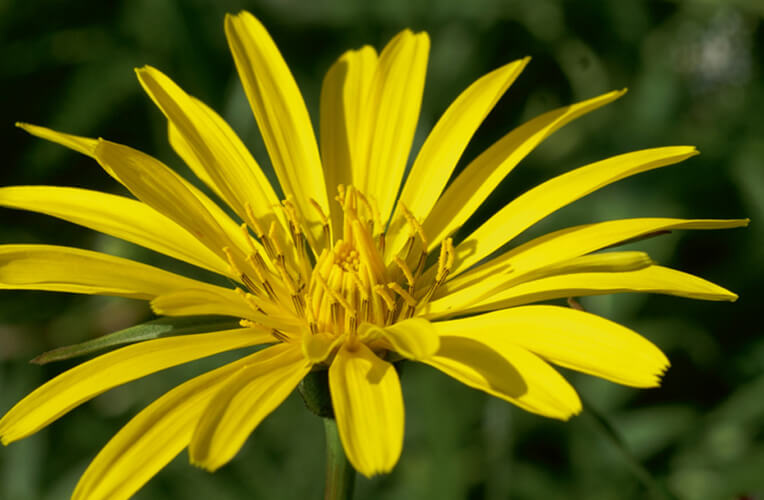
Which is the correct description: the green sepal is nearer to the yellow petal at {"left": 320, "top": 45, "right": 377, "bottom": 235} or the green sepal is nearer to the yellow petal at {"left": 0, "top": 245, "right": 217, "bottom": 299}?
the yellow petal at {"left": 0, "top": 245, "right": 217, "bottom": 299}

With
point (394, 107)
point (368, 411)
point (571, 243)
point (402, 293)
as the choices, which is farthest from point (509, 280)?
point (394, 107)

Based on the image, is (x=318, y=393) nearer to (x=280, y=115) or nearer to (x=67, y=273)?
(x=67, y=273)

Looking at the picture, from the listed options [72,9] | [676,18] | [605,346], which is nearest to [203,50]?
[72,9]

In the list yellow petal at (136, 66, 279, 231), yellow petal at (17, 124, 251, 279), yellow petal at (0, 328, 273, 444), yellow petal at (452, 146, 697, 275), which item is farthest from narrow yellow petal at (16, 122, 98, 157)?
yellow petal at (452, 146, 697, 275)

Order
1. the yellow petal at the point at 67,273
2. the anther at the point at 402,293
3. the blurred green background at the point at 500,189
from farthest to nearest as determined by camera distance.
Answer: the blurred green background at the point at 500,189, the anther at the point at 402,293, the yellow petal at the point at 67,273

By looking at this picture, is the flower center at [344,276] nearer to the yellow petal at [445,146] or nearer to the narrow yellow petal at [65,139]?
the yellow petal at [445,146]

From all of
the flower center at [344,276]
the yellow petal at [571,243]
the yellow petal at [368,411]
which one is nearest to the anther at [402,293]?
the flower center at [344,276]
